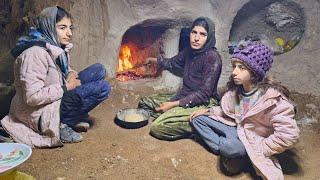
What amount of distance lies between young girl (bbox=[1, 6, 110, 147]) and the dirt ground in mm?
234

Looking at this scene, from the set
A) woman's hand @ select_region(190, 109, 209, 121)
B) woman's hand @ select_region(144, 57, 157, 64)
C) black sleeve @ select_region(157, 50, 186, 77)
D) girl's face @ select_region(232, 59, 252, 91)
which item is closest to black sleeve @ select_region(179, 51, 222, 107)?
woman's hand @ select_region(190, 109, 209, 121)

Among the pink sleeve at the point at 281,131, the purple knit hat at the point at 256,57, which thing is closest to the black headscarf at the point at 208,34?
the purple knit hat at the point at 256,57

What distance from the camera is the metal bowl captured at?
176 inches

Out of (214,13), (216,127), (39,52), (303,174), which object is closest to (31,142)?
(39,52)

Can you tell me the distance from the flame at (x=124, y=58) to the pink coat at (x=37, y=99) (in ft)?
6.49

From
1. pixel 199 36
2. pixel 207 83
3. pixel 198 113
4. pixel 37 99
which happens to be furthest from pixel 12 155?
pixel 199 36

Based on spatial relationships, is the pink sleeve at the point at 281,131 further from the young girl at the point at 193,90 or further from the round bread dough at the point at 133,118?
the round bread dough at the point at 133,118

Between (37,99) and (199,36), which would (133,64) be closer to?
(199,36)

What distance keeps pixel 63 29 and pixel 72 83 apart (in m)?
0.58

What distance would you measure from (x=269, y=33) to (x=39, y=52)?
4.05 metres

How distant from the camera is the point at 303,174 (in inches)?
144

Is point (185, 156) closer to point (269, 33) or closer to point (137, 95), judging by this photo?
point (137, 95)

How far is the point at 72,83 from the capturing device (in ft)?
13.2

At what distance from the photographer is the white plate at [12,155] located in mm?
2407
